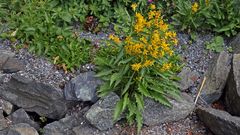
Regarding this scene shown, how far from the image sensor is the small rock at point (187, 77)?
18.2ft

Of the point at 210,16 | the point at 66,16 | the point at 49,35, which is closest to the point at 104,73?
the point at 49,35

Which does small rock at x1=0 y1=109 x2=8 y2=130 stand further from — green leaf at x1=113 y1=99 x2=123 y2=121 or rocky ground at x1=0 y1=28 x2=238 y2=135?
green leaf at x1=113 y1=99 x2=123 y2=121

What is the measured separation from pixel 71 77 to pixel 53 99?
0.43 meters

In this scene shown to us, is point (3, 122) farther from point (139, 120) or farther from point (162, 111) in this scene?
point (162, 111)

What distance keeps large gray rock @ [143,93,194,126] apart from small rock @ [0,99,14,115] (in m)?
1.68

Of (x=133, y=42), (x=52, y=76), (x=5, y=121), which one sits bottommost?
(x=5, y=121)

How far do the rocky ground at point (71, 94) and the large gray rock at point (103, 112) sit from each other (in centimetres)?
1

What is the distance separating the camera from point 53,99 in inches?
211

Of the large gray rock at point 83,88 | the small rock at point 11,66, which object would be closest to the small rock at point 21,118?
the large gray rock at point 83,88

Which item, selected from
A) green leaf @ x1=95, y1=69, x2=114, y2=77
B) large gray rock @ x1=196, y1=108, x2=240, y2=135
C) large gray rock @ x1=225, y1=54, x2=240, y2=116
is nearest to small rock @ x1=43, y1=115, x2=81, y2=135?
green leaf @ x1=95, y1=69, x2=114, y2=77

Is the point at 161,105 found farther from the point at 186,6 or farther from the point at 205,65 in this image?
the point at 186,6

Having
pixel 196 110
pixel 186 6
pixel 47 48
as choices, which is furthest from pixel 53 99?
pixel 186 6

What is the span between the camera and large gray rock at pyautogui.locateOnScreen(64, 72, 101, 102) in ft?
17.4

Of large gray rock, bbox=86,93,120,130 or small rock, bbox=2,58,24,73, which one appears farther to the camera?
small rock, bbox=2,58,24,73
